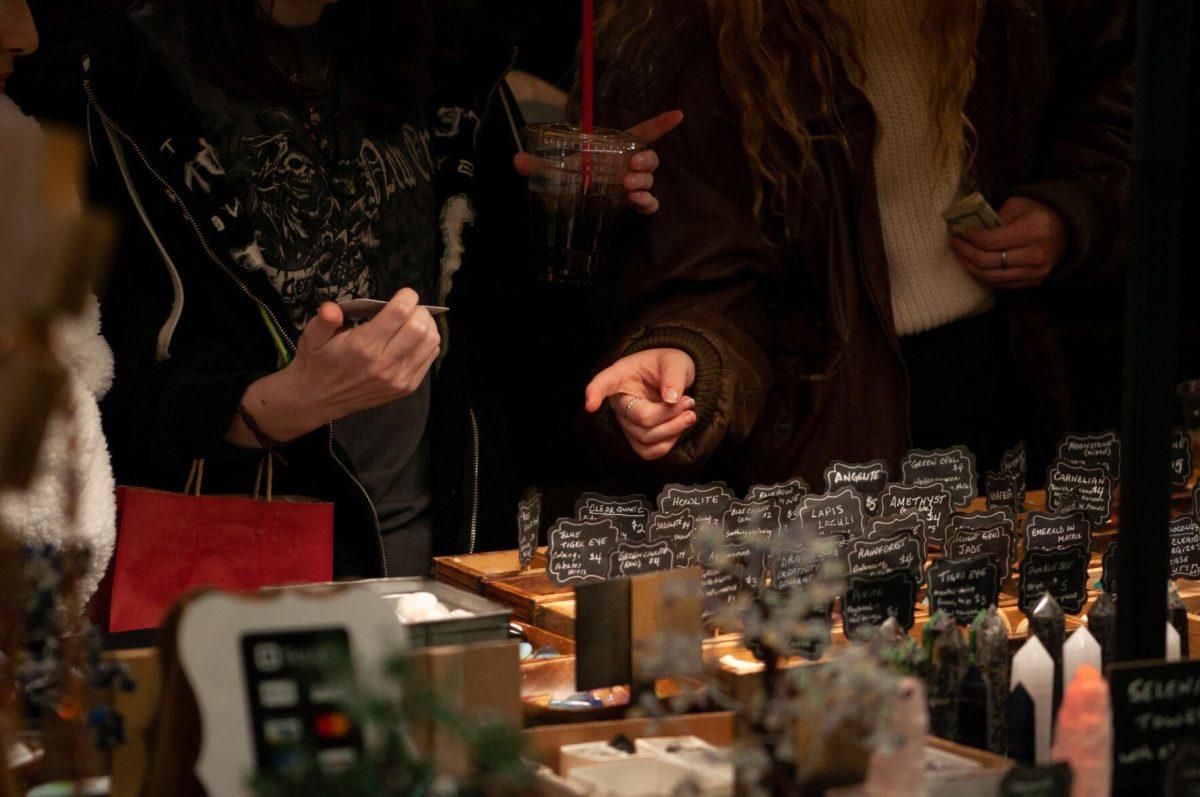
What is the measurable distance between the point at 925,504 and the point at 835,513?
184 millimetres

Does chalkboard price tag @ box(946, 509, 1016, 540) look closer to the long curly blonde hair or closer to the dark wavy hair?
the long curly blonde hair

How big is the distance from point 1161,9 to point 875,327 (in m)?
1.29

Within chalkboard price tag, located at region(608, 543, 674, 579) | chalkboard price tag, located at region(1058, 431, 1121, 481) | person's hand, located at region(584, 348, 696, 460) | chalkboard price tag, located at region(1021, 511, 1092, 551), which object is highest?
person's hand, located at region(584, 348, 696, 460)

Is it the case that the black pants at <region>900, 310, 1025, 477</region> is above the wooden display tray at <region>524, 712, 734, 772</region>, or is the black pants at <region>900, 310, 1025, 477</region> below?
above

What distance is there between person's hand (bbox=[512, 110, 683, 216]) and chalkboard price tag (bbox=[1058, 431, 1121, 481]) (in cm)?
80

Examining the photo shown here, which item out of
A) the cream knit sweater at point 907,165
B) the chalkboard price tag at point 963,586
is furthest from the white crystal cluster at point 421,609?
the cream knit sweater at point 907,165

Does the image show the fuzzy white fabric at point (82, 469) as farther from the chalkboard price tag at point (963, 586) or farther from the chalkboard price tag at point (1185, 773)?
the chalkboard price tag at point (1185, 773)

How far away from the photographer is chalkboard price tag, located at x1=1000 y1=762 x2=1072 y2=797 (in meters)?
1.04

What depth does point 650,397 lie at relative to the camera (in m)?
2.12

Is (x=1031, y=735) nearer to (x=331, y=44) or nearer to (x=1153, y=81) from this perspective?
(x=1153, y=81)

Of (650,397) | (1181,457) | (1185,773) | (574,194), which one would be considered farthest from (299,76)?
(1185,773)

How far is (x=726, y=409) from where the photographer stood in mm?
2166

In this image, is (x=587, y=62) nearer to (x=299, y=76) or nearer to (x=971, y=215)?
(x=299, y=76)

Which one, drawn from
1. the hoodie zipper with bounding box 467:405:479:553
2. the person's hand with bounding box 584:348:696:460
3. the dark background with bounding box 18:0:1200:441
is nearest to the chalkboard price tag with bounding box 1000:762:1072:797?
the person's hand with bounding box 584:348:696:460
